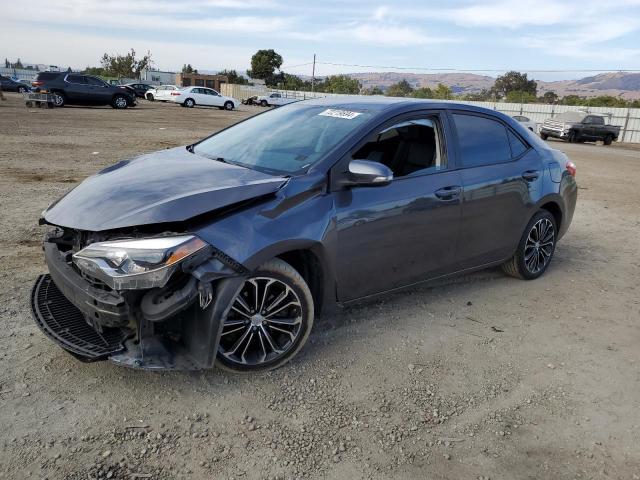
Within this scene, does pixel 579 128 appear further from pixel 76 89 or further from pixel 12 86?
pixel 12 86

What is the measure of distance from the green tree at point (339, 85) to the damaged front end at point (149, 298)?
73.7 meters

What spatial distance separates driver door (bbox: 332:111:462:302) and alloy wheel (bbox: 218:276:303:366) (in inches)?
16.5

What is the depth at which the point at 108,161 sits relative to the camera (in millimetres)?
10859

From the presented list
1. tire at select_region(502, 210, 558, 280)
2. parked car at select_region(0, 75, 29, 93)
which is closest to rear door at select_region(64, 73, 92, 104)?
parked car at select_region(0, 75, 29, 93)

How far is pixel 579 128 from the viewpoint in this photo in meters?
28.4

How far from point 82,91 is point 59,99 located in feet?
3.71

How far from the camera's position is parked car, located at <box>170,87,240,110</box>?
125 ft

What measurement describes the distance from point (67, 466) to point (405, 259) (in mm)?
2421

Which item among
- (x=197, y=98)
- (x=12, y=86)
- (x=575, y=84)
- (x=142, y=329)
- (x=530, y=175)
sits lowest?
(x=142, y=329)

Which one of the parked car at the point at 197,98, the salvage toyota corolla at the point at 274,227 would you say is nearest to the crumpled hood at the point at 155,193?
the salvage toyota corolla at the point at 274,227

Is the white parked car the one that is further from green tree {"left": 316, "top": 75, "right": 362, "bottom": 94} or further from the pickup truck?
green tree {"left": 316, "top": 75, "right": 362, "bottom": 94}

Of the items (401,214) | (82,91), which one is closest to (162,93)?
(82,91)

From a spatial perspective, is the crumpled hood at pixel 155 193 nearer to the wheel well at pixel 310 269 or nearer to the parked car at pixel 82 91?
the wheel well at pixel 310 269

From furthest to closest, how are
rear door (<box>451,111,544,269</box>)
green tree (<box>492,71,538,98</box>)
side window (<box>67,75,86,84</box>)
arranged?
1. green tree (<box>492,71,538,98</box>)
2. side window (<box>67,75,86,84</box>)
3. rear door (<box>451,111,544,269</box>)
